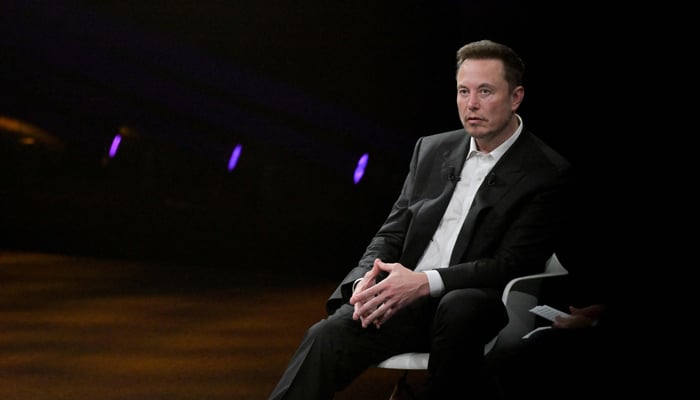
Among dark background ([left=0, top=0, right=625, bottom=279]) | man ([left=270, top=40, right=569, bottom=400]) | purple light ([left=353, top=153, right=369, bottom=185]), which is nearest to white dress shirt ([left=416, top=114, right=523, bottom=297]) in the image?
man ([left=270, top=40, right=569, bottom=400])

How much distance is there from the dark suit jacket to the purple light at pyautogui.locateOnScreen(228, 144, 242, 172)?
9600 mm

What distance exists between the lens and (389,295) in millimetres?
2502

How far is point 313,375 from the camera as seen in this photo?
2.48 meters

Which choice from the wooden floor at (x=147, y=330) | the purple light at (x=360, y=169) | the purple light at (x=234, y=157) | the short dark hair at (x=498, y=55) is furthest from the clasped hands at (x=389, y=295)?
the purple light at (x=234, y=157)

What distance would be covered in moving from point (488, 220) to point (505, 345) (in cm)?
34

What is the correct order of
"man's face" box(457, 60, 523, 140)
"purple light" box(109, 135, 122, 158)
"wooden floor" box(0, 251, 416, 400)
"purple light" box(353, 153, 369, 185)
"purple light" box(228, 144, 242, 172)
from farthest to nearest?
1. "purple light" box(109, 135, 122, 158)
2. "purple light" box(228, 144, 242, 172)
3. "purple light" box(353, 153, 369, 185)
4. "wooden floor" box(0, 251, 416, 400)
5. "man's face" box(457, 60, 523, 140)

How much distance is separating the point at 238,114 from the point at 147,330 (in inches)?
318

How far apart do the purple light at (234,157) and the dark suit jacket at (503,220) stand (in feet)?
31.5

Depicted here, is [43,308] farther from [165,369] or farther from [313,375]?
[313,375]

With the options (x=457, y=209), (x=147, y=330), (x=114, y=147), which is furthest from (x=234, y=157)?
(x=457, y=209)

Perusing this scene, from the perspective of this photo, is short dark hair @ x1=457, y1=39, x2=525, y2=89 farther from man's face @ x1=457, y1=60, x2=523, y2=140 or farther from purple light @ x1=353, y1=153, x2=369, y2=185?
purple light @ x1=353, y1=153, x2=369, y2=185

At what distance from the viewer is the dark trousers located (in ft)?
7.89

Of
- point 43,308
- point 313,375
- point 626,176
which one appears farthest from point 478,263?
point 43,308

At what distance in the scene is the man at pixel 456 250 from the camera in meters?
2.45
